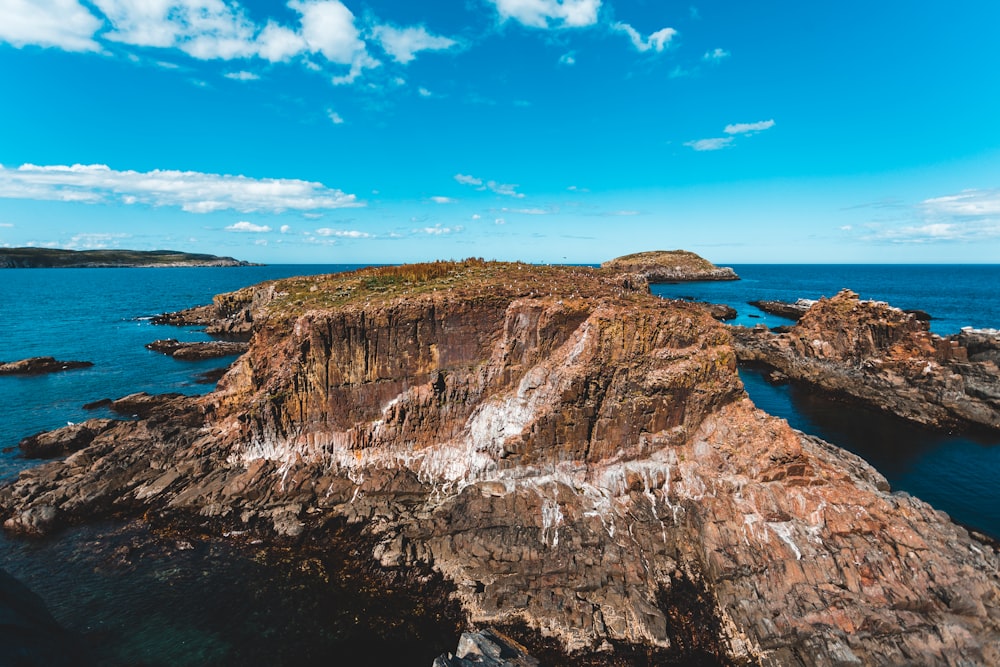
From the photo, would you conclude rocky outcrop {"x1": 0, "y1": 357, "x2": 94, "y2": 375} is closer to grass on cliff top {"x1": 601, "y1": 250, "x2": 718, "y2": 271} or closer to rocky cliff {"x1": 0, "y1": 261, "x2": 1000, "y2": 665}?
rocky cliff {"x1": 0, "y1": 261, "x2": 1000, "y2": 665}

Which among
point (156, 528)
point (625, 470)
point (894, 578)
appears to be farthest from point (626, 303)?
point (156, 528)

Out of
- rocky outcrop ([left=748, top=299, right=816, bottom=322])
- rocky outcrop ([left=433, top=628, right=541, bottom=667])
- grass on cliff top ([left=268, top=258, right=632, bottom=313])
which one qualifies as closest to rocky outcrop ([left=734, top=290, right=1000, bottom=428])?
grass on cliff top ([left=268, top=258, right=632, bottom=313])

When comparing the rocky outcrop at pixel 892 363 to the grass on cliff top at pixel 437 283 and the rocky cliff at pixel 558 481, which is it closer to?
the rocky cliff at pixel 558 481

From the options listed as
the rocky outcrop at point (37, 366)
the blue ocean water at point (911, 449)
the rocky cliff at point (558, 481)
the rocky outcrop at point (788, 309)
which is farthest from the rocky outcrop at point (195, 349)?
the rocky outcrop at point (788, 309)

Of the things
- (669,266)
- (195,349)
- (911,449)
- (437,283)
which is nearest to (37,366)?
(195,349)

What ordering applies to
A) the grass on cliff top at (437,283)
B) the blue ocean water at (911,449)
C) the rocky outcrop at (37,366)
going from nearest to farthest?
1. the grass on cliff top at (437,283)
2. the blue ocean water at (911,449)
3. the rocky outcrop at (37,366)

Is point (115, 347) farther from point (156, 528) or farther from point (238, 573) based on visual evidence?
point (238, 573)
